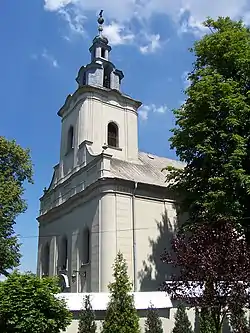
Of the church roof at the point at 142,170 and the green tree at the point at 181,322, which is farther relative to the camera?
the church roof at the point at 142,170

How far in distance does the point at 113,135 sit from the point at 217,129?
10368 mm

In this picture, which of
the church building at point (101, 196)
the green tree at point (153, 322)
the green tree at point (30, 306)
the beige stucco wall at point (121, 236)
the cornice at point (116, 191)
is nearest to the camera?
the green tree at point (30, 306)

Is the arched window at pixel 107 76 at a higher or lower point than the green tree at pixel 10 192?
higher

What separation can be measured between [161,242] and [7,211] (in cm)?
903

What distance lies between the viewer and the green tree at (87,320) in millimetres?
15387

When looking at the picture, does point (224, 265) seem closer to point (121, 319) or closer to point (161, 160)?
point (121, 319)

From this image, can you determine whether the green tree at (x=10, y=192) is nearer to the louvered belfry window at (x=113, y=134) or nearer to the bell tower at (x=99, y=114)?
the bell tower at (x=99, y=114)

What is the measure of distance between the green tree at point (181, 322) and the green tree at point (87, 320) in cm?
339

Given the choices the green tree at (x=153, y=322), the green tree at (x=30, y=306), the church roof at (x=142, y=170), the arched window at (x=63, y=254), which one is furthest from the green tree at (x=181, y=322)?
the arched window at (x=63, y=254)

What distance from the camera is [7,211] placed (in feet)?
73.6

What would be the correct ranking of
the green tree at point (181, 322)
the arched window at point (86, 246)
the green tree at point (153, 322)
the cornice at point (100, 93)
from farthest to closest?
the cornice at point (100, 93)
the arched window at point (86, 246)
the green tree at point (181, 322)
the green tree at point (153, 322)

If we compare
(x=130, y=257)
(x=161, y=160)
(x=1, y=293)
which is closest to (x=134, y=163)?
(x=161, y=160)

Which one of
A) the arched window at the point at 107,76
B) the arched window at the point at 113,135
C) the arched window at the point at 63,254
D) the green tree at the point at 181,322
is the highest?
the arched window at the point at 107,76

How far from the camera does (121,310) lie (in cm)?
1556
